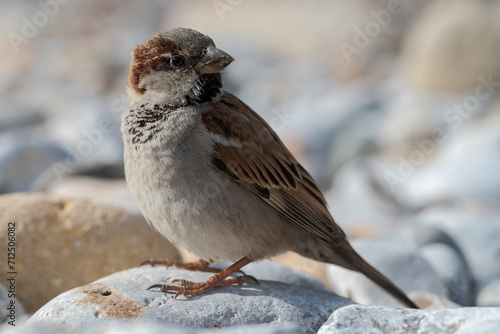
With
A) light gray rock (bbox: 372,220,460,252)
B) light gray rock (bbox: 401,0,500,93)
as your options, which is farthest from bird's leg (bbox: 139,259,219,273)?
light gray rock (bbox: 401,0,500,93)

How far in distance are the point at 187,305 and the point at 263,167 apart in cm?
94

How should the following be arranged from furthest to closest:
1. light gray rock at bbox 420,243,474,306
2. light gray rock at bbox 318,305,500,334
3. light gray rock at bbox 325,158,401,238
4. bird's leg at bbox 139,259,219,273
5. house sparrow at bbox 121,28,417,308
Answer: light gray rock at bbox 325,158,401,238
light gray rock at bbox 420,243,474,306
bird's leg at bbox 139,259,219,273
house sparrow at bbox 121,28,417,308
light gray rock at bbox 318,305,500,334

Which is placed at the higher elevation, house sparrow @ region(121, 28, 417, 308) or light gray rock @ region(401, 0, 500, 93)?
light gray rock @ region(401, 0, 500, 93)

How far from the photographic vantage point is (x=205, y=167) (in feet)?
11.6

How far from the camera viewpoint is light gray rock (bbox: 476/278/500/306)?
4434 millimetres

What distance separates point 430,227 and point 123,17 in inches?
538

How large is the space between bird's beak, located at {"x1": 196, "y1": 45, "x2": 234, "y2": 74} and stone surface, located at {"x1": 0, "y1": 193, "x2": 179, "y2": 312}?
1190 mm

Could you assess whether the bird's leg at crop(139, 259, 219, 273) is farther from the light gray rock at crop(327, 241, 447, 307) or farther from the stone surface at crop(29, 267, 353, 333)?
the light gray rock at crop(327, 241, 447, 307)

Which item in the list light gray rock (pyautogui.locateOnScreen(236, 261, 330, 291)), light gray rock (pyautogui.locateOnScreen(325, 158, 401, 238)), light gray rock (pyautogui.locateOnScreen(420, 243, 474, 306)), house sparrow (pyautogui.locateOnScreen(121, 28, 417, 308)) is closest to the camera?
house sparrow (pyautogui.locateOnScreen(121, 28, 417, 308))

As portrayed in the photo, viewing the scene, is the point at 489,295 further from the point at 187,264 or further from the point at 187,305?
the point at 187,305

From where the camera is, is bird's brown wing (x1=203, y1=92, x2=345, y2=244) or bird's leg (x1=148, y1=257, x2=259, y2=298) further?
bird's brown wing (x1=203, y1=92, x2=345, y2=244)

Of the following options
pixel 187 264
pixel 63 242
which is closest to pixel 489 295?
pixel 187 264

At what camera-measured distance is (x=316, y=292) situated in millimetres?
3717

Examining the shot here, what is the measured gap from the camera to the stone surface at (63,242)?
13.4 ft
